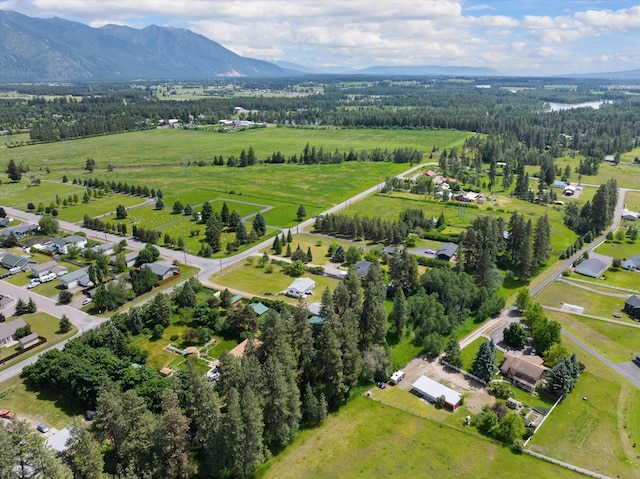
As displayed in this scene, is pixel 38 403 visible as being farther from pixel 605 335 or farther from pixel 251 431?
pixel 605 335

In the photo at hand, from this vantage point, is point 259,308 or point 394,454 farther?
point 259,308

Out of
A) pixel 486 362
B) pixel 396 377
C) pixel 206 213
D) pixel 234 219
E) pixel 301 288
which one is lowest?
pixel 396 377

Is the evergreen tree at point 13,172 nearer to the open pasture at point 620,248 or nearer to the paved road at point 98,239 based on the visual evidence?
the paved road at point 98,239

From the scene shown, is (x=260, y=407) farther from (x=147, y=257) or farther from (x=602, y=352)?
(x=147, y=257)

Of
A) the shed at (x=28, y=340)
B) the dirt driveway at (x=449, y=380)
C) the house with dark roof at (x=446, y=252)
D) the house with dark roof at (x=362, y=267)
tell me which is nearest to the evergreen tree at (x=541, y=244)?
the house with dark roof at (x=446, y=252)

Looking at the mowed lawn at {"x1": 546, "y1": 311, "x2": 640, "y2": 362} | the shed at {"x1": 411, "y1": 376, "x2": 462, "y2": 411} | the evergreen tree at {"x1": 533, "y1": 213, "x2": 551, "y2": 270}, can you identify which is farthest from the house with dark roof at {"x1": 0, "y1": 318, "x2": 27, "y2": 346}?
the evergreen tree at {"x1": 533, "y1": 213, "x2": 551, "y2": 270}

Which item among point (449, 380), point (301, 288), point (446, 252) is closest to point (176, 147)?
A: point (301, 288)

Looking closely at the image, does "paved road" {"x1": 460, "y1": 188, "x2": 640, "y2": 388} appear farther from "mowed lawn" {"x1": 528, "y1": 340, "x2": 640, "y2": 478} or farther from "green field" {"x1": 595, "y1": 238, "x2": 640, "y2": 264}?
"green field" {"x1": 595, "y1": 238, "x2": 640, "y2": 264}
